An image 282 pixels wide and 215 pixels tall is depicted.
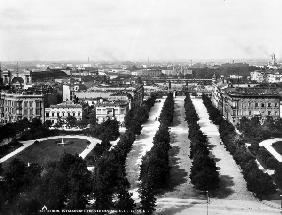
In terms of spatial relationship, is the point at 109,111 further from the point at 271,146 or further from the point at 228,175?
the point at 228,175

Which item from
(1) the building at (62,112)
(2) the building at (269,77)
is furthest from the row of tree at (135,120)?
(2) the building at (269,77)

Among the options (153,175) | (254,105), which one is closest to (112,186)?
(153,175)

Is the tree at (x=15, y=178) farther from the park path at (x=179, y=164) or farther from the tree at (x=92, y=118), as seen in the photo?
the tree at (x=92, y=118)

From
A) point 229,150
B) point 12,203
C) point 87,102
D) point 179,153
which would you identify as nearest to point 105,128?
point 179,153

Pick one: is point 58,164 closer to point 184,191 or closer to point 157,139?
point 184,191

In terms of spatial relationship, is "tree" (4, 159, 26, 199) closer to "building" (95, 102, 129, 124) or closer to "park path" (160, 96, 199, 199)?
"park path" (160, 96, 199, 199)

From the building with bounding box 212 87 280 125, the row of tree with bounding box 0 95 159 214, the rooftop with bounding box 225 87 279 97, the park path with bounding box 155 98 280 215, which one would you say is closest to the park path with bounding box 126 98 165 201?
the park path with bounding box 155 98 280 215
